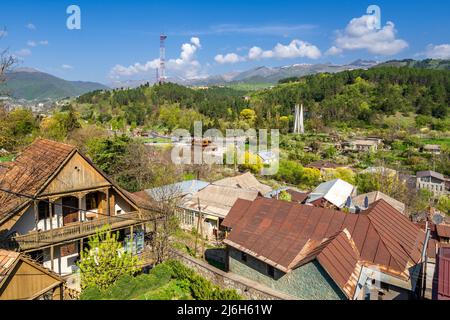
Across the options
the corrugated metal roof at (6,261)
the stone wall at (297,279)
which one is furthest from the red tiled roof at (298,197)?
the corrugated metal roof at (6,261)

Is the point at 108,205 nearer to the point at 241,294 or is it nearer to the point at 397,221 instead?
the point at 241,294

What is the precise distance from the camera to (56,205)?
14453 mm

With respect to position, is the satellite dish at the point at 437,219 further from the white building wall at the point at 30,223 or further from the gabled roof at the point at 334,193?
the white building wall at the point at 30,223

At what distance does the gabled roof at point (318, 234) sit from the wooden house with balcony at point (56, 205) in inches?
214

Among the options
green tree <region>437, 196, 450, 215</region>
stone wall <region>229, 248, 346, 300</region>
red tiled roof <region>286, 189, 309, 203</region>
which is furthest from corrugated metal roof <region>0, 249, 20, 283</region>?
green tree <region>437, 196, 450, 215</region>

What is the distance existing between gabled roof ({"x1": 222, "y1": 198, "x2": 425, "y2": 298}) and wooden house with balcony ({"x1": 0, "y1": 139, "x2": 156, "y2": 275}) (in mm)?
5436

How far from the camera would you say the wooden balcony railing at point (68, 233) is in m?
12.7

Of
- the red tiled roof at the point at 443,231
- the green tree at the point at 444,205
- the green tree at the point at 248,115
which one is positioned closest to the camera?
the red tiled roof at the point at 443,231

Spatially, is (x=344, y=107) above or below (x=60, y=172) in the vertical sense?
above

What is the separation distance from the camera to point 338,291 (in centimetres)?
1090

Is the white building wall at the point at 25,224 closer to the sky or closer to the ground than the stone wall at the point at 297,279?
closer to the sky

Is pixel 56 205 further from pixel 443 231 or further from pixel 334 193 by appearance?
pixel 443 231

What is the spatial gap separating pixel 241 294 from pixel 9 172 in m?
11.1
